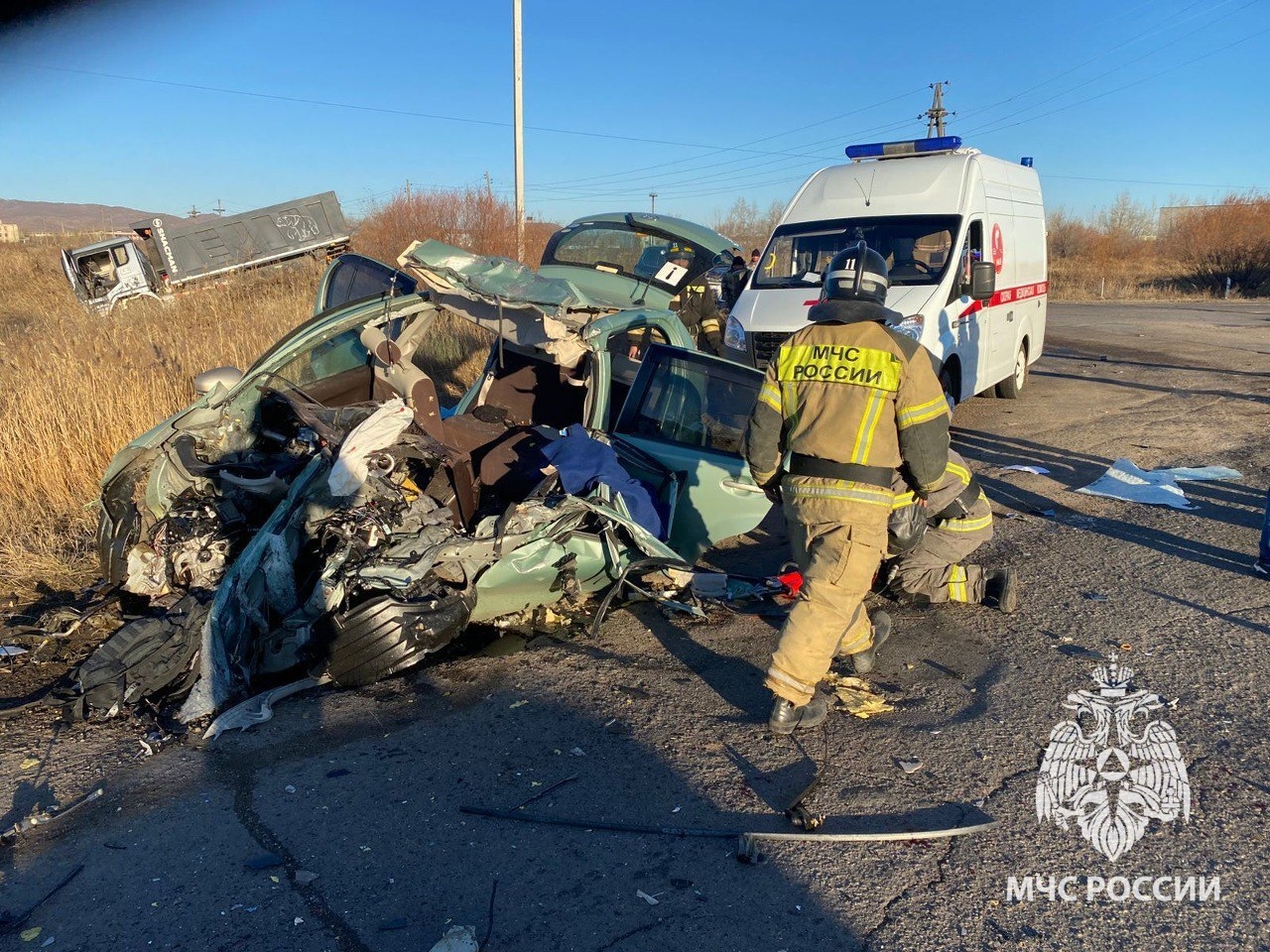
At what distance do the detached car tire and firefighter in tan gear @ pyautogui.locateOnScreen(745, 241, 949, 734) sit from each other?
59.7 inches

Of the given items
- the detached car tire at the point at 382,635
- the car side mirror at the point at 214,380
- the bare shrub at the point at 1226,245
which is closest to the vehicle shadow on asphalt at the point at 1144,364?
the detached car tire at the point at 382,635

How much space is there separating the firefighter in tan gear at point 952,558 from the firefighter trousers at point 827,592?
1.01 metres

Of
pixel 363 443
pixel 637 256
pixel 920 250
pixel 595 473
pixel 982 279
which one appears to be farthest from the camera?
pixel 637 256

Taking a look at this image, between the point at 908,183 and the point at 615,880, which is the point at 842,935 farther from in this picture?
the point at 908,183

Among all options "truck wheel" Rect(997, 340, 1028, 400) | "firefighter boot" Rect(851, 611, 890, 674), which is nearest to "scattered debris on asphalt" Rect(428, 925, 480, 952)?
"firefighter boot" Rect(851, 611, 890, 674)

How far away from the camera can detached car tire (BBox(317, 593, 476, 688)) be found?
3979mm

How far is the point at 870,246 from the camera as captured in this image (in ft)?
29.0

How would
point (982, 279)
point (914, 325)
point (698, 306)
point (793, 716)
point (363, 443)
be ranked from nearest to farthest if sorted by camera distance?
point (793, 716) < point (363, 443) < point (914, 325) < point (982, 279) < point (698, 306)

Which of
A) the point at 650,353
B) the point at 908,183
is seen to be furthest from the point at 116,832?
the point at 908,183

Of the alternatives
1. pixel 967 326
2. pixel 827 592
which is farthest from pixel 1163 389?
pixel 827 592

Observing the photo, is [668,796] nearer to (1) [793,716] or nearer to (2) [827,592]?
(1) [793,716]

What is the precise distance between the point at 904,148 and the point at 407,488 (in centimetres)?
694

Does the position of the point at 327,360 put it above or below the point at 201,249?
below

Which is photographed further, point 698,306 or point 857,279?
point 698,306
